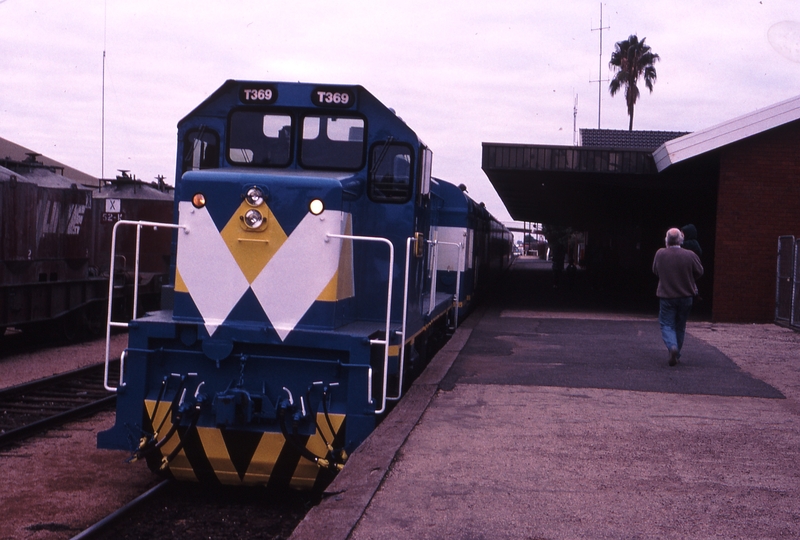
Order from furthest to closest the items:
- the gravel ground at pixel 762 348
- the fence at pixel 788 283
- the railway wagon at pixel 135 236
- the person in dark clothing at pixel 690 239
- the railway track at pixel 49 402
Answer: the railway wagon at pixel 135 236 < the fence at pixel 788 283 < the person in dark clothing at pixel 690 239 < the gravel ground at pixel 762 348 < the railway track at pixel 49 402

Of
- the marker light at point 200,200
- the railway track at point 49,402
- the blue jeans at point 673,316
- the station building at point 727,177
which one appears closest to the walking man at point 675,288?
the blue jeans at point 673,316

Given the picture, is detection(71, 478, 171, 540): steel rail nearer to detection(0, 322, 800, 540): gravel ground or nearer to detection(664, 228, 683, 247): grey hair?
detection(0, 322, 800, 540): gravel ground

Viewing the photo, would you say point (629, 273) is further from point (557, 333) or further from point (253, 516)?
point (253, 516)

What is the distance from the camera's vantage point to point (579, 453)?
5.85m

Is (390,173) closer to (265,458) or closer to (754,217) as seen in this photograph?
(265,458)

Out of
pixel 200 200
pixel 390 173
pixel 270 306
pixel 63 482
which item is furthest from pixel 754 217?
pixel 63 482

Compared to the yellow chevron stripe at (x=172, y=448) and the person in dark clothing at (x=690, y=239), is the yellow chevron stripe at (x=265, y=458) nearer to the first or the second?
the yellow chevron stripe at (x=172, y=448)

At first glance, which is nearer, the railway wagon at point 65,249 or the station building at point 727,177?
the railway wagon at point 65,249

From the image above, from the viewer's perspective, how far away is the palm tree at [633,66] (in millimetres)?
59156

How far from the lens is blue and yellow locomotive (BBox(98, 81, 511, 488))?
5.82 m

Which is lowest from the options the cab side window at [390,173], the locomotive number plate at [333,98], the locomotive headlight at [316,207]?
the locomotive headlight at [316,207]

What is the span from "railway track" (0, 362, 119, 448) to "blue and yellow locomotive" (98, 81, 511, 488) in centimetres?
257

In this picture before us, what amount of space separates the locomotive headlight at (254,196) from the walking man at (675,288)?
566 cm

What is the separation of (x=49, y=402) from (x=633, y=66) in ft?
184
